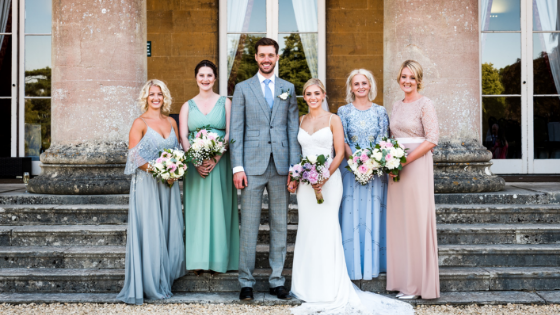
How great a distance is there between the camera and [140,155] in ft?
12.7

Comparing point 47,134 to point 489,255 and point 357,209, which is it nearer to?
point 357,209

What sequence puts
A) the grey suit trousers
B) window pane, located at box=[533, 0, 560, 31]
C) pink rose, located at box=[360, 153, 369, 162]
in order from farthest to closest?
window pane, located at box=[533, 0, 560, 31] → the grey suit trousers → pink rose, located at box=[360, 153, 369, 162]

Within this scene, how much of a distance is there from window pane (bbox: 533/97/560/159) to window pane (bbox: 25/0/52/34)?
825cm

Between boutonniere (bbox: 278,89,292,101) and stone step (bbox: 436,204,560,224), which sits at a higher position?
boutonniere (bbox: 278,89,292,101)

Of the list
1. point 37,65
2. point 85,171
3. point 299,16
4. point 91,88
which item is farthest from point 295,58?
point 37,65

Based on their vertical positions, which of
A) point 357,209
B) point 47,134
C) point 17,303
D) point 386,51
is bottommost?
point 17,303

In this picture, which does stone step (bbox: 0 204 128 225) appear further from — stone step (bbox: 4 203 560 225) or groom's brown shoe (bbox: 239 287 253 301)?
groom's brown shoe (bbox: 239 287 253 301)

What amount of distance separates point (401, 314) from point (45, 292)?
9.60ft

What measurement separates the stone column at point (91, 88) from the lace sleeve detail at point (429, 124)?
128 inches

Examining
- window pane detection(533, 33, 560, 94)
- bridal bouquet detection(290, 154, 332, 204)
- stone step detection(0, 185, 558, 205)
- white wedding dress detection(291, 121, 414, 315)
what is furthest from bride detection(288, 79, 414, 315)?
window pane detection(533, 33, 560, 94)

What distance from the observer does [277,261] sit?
3.84 m

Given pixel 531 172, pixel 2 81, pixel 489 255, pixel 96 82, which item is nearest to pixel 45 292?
pixel 96 82

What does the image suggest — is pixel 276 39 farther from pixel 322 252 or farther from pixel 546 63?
pixel 322 252

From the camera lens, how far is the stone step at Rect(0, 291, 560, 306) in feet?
12.5
